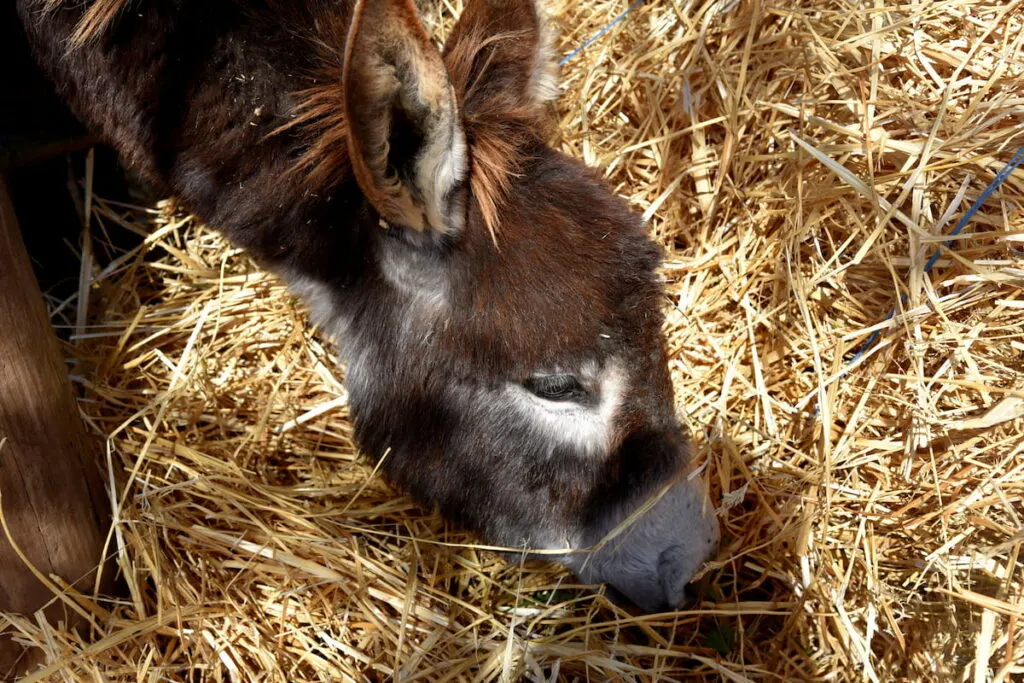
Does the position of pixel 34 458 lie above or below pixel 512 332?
below

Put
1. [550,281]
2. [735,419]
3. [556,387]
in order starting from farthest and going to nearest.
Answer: [735,419] < [556,387] < [550,281]

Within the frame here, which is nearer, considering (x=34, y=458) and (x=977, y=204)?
(x=34, y=458)

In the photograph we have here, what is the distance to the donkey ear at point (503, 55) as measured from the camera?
1565 millimetres

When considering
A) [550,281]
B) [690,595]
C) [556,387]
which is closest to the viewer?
[550,281]

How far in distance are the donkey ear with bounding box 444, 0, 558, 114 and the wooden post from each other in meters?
1.08

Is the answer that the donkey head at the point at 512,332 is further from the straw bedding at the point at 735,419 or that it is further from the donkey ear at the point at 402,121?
the straw bedding at the point at 735,419

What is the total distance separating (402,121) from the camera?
1316mm

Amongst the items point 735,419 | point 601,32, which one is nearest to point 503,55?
point 601,32

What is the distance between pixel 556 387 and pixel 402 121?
670mm

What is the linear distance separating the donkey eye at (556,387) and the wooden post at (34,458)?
114 cm

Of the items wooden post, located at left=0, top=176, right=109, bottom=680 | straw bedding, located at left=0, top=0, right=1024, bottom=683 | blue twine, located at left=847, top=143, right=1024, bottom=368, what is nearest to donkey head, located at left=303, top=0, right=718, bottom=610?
straw bedding, located at left=0, top=0, right=1024, bottom=683

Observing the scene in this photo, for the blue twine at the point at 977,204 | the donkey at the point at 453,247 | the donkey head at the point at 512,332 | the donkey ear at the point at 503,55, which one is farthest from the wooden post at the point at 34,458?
the blue twine at the point at 977,204

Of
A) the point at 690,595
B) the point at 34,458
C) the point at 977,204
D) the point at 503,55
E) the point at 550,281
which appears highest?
the point at 503,55

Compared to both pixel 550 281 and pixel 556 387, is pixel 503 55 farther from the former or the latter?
pixel 556 387
